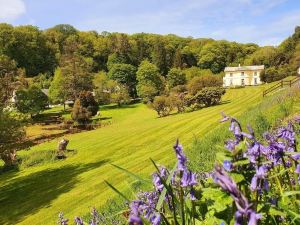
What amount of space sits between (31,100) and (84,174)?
46.8m

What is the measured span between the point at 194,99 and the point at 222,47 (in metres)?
88.1

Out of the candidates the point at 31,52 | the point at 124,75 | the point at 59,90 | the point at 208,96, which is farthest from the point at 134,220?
the point at 31,52

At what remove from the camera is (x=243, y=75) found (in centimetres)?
11894

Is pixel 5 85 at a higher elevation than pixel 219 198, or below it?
below

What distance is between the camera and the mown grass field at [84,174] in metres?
20.6

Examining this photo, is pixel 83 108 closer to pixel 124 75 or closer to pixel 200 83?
pixel 200 83

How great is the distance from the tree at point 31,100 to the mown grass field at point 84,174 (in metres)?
27.0

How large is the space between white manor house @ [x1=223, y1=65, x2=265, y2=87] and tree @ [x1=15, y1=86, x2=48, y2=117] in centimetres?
6057

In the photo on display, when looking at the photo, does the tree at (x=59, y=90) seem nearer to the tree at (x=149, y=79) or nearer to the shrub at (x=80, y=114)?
the tree at (x=149, y=79)

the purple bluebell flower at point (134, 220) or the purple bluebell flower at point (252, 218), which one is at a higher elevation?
the purple bluebell flower at point (252, 218)

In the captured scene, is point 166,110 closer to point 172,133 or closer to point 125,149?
point 172,133

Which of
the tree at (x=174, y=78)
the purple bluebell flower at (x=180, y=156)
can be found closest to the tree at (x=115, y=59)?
the tree at (x=174, y=78)

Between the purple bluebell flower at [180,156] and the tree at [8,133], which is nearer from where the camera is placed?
the purple bluebell flower at [180,156]

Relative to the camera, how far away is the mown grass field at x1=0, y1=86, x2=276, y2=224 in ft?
67.7
